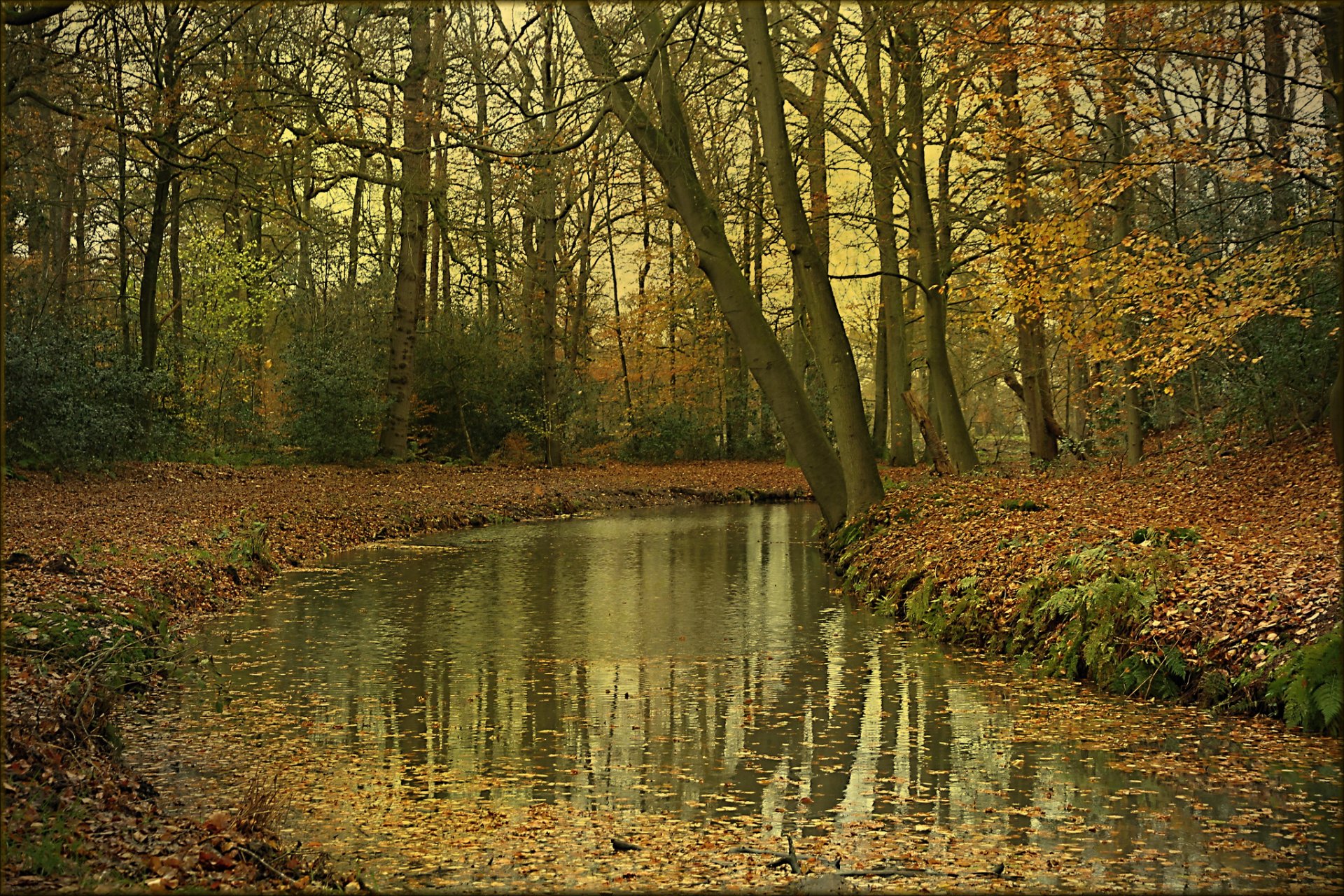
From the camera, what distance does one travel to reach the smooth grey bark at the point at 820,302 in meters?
15.2

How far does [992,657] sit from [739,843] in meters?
4.89

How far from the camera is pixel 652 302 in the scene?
36.9 metres

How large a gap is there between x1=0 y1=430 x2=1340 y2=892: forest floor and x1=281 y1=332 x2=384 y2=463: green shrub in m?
2.19

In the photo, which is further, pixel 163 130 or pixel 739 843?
pixel 163 130

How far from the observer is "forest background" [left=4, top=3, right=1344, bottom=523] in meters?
13.5

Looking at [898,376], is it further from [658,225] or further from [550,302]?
[658,225]

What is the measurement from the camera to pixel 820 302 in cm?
1545

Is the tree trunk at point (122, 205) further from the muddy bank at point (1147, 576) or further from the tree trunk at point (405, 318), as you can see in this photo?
the muddy bank at point (1147, 576)

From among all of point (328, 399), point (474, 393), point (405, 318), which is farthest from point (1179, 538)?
point (474, 393)

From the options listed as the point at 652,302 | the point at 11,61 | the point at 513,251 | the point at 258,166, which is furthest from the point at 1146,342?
the point at 652,302

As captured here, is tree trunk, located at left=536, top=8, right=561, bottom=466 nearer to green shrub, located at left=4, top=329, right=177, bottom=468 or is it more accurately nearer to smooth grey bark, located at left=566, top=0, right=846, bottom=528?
green shrub, located at left=4, top=329, right=177, bottom=468

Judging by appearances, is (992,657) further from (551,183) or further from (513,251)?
(513,251)

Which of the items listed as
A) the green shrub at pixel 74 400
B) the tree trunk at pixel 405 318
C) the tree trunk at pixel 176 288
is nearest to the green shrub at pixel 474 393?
the tree trunk at pixel 405 318

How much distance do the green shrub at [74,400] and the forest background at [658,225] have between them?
0.06 metres
